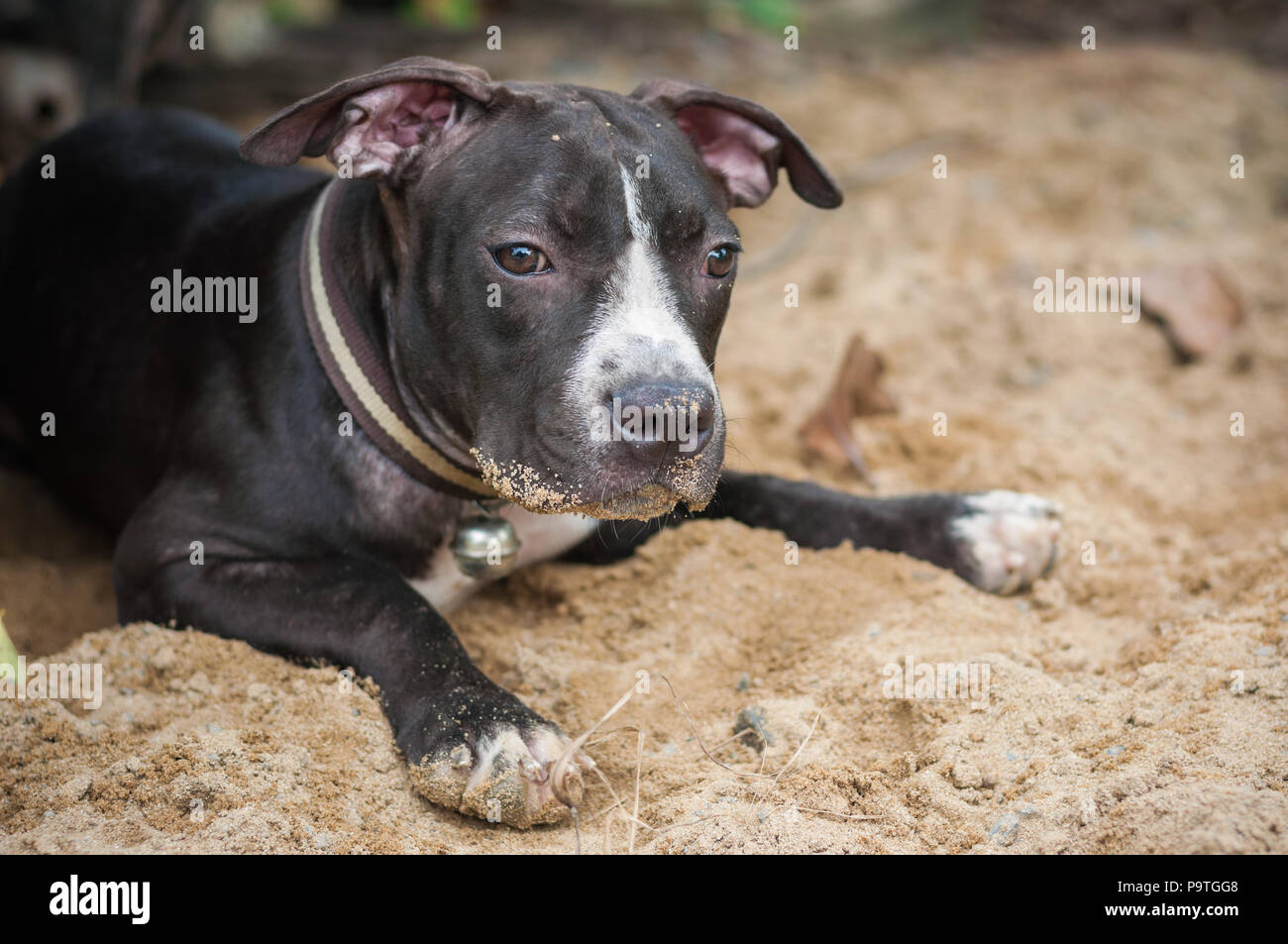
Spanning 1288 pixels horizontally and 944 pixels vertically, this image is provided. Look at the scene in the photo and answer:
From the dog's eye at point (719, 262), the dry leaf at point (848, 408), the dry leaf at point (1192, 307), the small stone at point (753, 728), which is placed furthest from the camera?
the dry leaf at point (1192, 307)

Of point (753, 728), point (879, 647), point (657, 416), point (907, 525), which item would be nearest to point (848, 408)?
point (907, 525)

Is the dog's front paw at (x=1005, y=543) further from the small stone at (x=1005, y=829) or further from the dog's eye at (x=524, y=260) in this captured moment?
the dog's eye at (x=524, y=260)

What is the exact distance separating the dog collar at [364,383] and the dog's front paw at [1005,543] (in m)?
1.56

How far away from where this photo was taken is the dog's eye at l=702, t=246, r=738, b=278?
3.30 meters

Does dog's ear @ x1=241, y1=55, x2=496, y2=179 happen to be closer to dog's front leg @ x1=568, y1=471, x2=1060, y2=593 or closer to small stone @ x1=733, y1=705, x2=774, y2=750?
dog's front leg @ x1=568, y1=471, x2=1060, y2=593

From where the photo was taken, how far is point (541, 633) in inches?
144

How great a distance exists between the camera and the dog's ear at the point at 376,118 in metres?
3.13

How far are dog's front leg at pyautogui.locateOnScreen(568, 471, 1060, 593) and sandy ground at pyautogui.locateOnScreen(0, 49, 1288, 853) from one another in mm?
84

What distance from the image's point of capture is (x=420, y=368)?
10.9 ft

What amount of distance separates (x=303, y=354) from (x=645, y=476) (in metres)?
1.24

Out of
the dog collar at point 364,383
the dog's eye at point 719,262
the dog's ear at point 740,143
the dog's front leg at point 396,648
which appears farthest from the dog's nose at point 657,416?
the dog's ear at point 740,143

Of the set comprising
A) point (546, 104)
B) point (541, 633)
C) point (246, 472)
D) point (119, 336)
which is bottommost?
point (541, 633)

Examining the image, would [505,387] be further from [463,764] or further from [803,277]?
[803,277]
